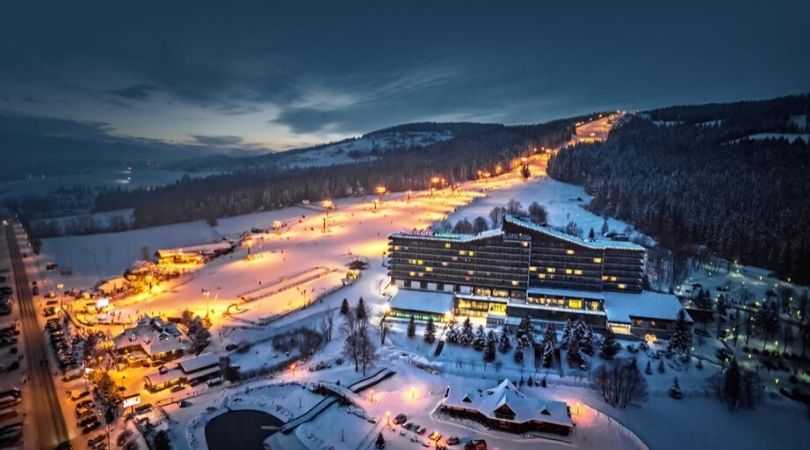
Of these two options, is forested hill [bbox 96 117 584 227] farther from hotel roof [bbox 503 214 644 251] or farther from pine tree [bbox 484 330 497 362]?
pine tree [bbox 484 330 497 362]

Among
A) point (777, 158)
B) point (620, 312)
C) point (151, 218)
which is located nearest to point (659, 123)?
point (777, 158)

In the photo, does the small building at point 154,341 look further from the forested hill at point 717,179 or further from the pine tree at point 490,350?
the forested hill at point 717,179

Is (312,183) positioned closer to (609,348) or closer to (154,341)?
(154,341)

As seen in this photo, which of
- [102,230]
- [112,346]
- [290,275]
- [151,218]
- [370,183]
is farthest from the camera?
[370,183]

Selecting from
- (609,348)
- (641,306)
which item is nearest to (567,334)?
(609,348)

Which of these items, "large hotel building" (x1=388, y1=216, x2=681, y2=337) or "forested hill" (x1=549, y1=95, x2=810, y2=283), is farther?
"forested hill" (x1=549, y1=95, x2=810, y2=283)

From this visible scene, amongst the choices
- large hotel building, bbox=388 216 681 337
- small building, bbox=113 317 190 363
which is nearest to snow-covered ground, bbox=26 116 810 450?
small building, bbox=113 317 190 363

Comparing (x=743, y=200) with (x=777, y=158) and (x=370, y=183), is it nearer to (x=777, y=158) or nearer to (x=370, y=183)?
(x=777, y=158)
